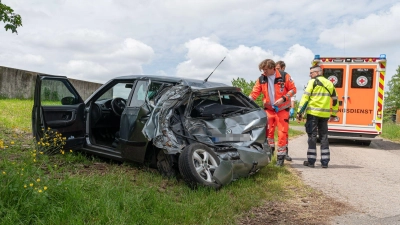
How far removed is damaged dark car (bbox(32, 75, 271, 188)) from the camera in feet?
14.9

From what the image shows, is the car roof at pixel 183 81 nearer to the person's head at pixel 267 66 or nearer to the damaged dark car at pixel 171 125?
the damaged dark car at pixel 171 125

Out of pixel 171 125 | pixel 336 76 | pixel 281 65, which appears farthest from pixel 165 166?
pixel 336 76

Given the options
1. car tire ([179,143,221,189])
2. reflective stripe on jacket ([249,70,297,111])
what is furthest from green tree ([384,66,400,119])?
car tire ([179,143,221,189])

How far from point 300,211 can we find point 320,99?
10.1ft

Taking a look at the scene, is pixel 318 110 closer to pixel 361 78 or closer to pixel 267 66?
pixel 267 66

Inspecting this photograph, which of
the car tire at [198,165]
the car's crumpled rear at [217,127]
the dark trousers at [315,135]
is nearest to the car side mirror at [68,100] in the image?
the car's crumpled rear at [217,127]

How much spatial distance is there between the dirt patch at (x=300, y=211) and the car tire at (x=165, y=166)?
1.28m

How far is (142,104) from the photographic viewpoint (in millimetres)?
5020

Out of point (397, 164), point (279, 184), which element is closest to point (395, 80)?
point (397, 164)

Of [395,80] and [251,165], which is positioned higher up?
[395,80]

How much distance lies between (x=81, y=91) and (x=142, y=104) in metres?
18.0

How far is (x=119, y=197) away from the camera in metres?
3.62

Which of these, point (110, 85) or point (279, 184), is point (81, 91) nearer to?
point (110, 85)

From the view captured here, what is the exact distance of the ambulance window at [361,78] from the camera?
10862 mm
